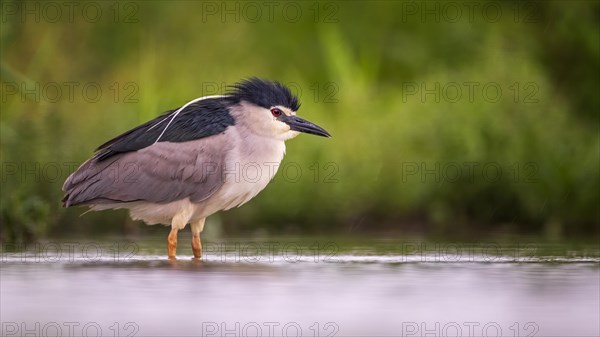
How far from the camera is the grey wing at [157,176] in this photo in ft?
34.2

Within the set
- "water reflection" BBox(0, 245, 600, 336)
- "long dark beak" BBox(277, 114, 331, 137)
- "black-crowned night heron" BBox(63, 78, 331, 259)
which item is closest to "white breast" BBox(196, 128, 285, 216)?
"black-crowned night heron" BBox(63, 78, 331, 259)

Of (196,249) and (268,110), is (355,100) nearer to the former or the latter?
(268,110)

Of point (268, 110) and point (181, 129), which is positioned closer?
point (181, 129)

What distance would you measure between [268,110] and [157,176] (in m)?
1.12

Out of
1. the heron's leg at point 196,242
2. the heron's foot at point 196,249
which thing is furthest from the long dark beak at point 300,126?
the heron's foot at point 196,249

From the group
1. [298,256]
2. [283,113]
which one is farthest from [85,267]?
[283,113]

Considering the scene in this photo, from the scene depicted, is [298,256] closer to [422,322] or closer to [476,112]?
[422,322]

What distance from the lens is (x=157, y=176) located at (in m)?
10.5

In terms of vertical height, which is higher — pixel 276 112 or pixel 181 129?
pixel 276 112

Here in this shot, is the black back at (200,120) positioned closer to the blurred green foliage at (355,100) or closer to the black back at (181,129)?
the black back at (181,129)

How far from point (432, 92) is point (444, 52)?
230 cm

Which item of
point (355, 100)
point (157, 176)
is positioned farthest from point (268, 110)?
point (355, 100)

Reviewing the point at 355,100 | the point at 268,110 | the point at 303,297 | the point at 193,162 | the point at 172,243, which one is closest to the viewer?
the point at 303,297

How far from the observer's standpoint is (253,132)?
10742mm
